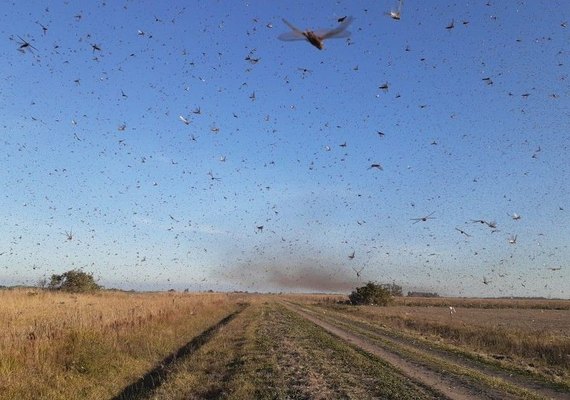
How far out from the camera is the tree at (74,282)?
6303 centimetres

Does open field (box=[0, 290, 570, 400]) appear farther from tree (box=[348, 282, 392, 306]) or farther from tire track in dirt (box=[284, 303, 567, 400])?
tree (box=[348, 282, 392, 306])

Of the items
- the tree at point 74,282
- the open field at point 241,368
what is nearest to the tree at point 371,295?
the tree at point 74,282

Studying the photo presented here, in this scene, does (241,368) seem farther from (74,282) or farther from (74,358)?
(74,282)

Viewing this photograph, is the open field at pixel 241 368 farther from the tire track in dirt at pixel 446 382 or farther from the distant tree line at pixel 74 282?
the distant tree line at pixel 74 282

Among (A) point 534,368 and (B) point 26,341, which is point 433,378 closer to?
(A) point 534,368

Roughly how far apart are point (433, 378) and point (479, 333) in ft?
60.1

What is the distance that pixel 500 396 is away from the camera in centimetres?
1162

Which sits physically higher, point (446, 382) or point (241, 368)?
point (241, 368)

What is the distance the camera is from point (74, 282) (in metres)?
63.9

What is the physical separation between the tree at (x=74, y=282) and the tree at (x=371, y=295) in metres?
49.9

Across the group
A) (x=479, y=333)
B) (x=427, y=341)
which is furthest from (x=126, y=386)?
(x=479, y=333)

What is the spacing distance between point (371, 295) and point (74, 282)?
5474 centimetres

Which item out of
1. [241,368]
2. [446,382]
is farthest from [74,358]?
[446,382]

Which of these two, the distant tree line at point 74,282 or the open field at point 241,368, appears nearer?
the open field at point 241,368
